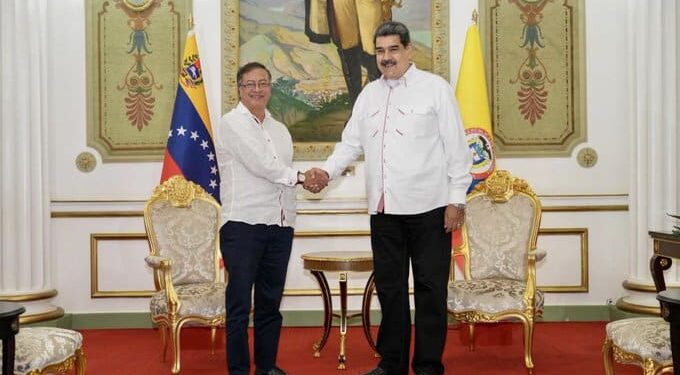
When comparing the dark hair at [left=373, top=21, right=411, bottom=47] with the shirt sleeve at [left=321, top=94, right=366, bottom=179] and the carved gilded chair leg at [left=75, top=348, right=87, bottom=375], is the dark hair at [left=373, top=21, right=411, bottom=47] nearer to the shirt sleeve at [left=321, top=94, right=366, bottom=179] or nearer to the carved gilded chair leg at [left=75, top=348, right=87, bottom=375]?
the shirt sleeve at [left=321, top=94, right=366, bottom=179]

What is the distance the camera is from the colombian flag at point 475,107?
5805 millimetres

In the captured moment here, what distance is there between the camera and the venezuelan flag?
5.80m

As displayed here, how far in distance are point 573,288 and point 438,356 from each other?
279 centimetres

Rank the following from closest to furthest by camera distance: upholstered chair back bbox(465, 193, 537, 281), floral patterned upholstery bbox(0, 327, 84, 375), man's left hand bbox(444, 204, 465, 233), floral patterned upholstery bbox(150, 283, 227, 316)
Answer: floral patterned upholstery bbox(0, 327, 84, 375), man's left hand bbox(444, 204, 465, 233), floral patterned upholstery bbox(150, 283, 227, 316), upholstered chair back bbox(465, 193, 537, 281)

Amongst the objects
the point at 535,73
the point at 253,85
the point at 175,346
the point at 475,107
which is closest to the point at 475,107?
the point at 475,107

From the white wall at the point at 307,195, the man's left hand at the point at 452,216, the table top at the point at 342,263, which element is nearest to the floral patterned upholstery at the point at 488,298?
the table top at the point at 342,263

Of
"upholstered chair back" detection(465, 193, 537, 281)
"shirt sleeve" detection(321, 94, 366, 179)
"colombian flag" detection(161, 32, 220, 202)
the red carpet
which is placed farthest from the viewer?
"colombian flag" detection(161, 32, 220, 202)

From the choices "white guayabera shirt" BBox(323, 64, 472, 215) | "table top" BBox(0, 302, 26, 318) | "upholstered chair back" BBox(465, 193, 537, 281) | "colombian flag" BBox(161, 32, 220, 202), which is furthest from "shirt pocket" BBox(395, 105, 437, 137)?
"colombian flag" BBox(161, 32, 220, 202)

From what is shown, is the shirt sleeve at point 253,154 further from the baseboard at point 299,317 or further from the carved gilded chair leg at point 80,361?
the baseboard at point 299,317

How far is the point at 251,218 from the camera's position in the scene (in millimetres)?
3793

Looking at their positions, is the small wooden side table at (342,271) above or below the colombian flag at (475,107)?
below

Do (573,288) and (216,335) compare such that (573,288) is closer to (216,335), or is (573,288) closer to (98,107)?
(216,335)

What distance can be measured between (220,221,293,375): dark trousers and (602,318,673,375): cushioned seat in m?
1.58

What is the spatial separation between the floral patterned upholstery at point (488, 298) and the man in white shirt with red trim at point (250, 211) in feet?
3.55
